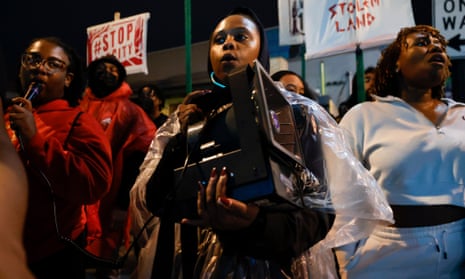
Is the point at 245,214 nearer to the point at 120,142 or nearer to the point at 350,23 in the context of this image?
the point at 120,142

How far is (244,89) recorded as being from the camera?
1.23m

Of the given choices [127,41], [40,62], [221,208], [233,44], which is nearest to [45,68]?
[40,62]

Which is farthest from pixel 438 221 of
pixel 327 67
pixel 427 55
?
pixel 327 67

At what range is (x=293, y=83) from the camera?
3.81 m

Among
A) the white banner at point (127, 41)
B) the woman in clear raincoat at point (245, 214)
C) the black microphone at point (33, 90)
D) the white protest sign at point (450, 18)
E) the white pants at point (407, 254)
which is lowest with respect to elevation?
the white pants at point (407, 254)

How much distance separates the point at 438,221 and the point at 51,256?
1.59 m

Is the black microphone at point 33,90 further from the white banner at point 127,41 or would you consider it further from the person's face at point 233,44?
the white banner at point 127,41

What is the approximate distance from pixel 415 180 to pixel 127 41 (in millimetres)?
5050

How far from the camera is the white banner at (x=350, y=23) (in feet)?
15.5

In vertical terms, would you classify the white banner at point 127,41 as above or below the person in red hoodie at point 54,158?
above

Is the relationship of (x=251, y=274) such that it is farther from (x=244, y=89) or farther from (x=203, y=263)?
(x=244, y=89)

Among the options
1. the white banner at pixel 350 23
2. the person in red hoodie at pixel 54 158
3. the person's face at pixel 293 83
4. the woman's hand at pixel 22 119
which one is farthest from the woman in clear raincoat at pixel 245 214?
the white banner at pixel 350 23

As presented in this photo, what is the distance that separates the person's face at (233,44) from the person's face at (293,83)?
1977 millimetres

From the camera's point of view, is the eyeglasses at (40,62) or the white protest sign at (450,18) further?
the white protest sign at (450,18)
